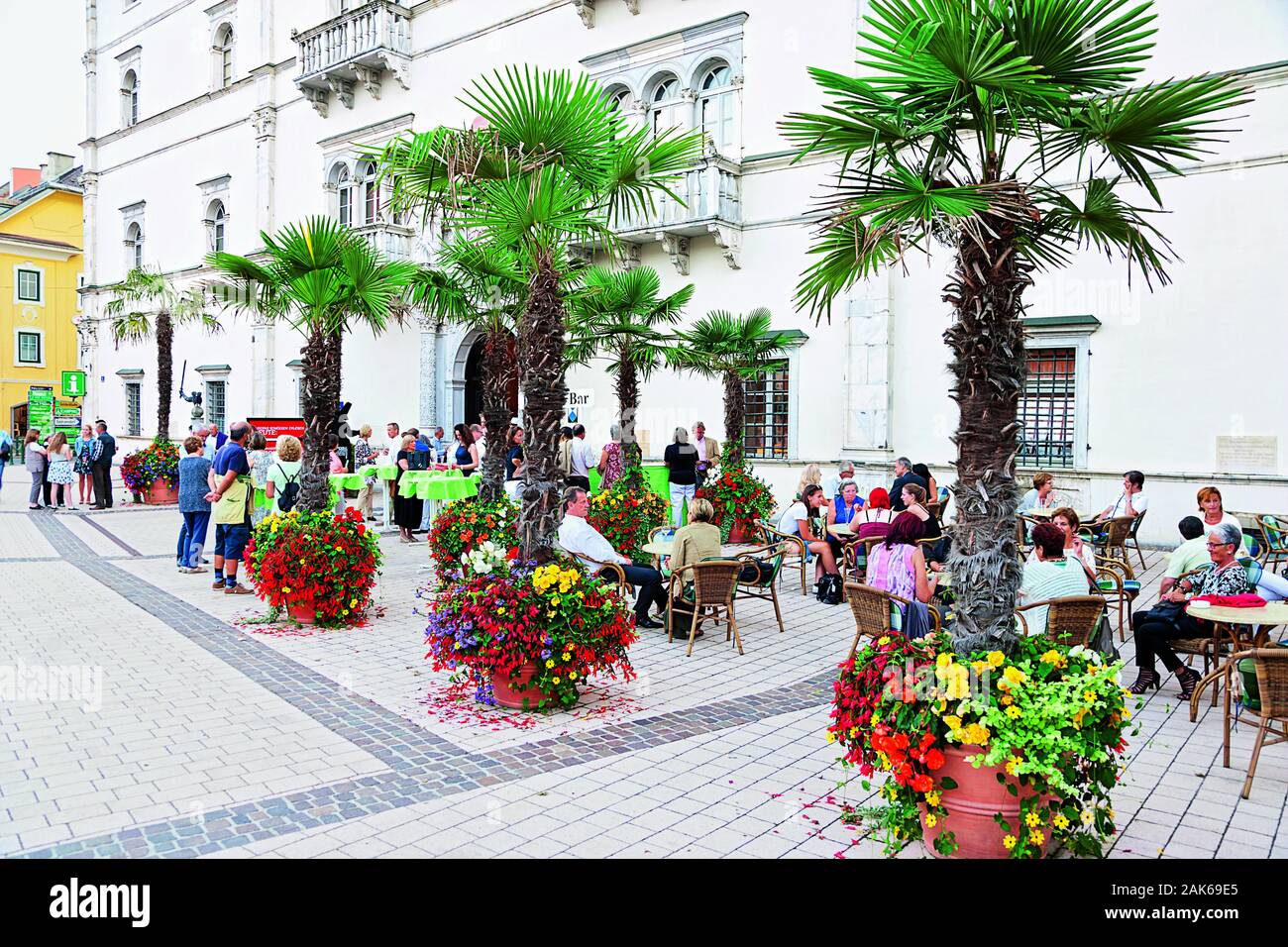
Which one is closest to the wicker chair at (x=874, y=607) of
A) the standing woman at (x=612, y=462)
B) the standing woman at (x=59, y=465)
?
the standing woman at (x=612, y=462)

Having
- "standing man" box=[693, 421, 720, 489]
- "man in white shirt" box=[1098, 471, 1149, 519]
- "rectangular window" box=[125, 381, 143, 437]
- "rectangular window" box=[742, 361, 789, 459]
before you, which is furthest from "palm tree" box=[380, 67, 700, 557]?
"rectangular window" box=[125, 381, 143, 437]

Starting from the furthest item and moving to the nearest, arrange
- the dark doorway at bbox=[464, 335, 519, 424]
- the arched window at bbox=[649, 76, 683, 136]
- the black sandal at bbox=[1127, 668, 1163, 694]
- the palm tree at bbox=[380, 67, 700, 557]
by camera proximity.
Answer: the dark doorway at bbox=[464, 335, 519, 424], the arched window at bbox=[649, 76, 683, 136], the black sandal at bbox=[1127, 668, 1163, 694], the palm tree at bbox=[380, 67, 700, 557]

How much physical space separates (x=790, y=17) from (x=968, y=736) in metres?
16.8

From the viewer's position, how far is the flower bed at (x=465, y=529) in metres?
10.3

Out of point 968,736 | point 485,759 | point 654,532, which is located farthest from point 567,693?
point 654,532

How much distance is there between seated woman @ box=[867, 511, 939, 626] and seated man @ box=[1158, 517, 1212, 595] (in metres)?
2.00

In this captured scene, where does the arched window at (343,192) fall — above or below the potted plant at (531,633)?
above

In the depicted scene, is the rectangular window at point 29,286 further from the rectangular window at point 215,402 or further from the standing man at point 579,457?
the standing man at point 579,457

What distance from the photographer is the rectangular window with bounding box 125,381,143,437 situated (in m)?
34.5

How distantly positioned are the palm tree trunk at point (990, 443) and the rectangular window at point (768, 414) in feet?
45.6

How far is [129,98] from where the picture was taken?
114 ft

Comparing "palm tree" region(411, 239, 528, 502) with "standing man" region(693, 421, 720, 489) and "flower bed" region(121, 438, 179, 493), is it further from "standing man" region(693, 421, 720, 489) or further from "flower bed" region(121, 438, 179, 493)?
"flower bed" region(121, 438, 179, 493)


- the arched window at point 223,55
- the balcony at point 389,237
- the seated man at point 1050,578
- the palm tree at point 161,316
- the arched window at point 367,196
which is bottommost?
the seated man at point 1050,578

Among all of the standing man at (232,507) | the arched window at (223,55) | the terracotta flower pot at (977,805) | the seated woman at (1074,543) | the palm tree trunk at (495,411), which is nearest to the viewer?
the terracotta flower pot at (977,805)
